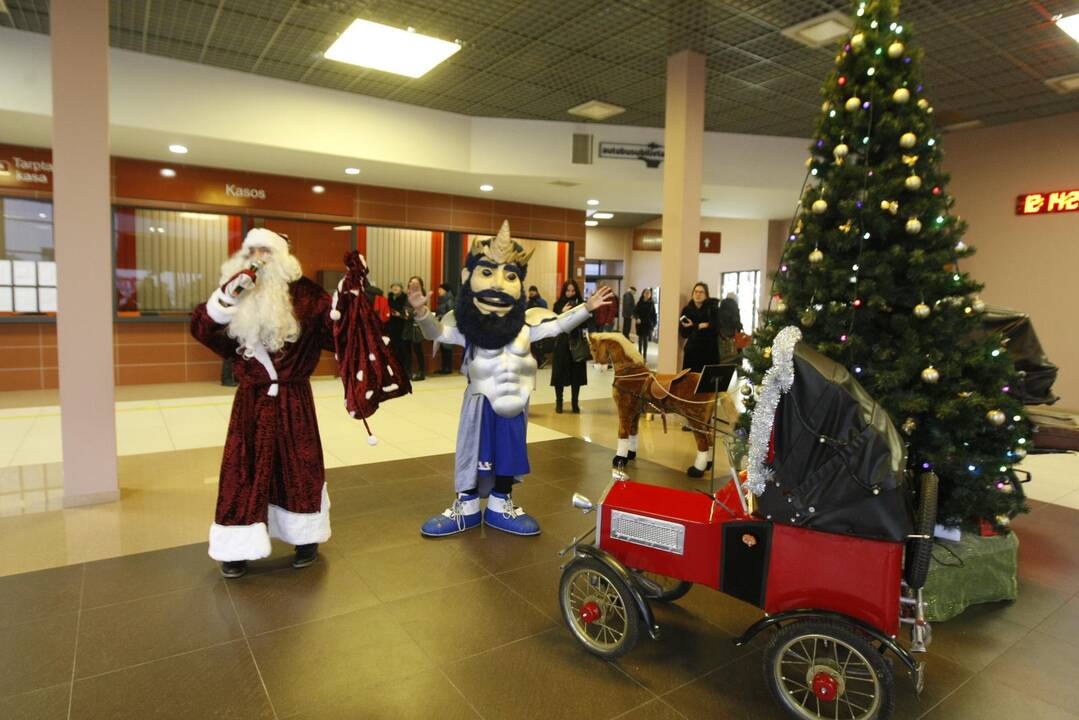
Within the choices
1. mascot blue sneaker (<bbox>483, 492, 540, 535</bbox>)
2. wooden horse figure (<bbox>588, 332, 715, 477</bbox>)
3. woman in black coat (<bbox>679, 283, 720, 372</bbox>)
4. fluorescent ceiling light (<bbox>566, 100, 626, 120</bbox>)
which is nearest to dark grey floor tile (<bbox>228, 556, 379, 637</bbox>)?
mascot blue sneaker (<bbox>483, 492, 540, 535</bbox>)

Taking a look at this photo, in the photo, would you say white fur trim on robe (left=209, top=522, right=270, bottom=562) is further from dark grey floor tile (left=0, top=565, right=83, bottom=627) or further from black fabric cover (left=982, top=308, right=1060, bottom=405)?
black fabric cover (left=982, top=308, right=1060, bottom=405)

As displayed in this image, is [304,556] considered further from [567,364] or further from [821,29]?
[821,29]

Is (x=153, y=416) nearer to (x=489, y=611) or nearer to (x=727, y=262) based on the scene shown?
(x=489, y=611)

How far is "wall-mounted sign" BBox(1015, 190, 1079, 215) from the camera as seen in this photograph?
7.92 meters

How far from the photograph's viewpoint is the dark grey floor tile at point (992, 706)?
7.11 feet

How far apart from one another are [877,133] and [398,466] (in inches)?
150

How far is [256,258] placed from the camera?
300 cm

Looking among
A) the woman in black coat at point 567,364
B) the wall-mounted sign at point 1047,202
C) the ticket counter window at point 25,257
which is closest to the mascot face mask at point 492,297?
the woman in black coat at point 567,364

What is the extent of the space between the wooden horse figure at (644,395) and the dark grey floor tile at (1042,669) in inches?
84.8

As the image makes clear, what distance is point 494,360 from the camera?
11.4ft

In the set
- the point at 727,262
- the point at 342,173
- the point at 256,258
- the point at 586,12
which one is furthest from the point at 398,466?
the point at 727,262

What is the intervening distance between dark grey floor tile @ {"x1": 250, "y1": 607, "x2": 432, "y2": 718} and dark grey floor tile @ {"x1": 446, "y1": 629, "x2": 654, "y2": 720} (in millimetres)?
227

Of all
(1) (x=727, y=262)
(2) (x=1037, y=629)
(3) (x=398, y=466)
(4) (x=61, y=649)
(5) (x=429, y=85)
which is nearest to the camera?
→ (4) (x=61, y=649)

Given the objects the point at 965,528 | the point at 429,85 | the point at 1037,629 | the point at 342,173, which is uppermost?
the point at 429,85
